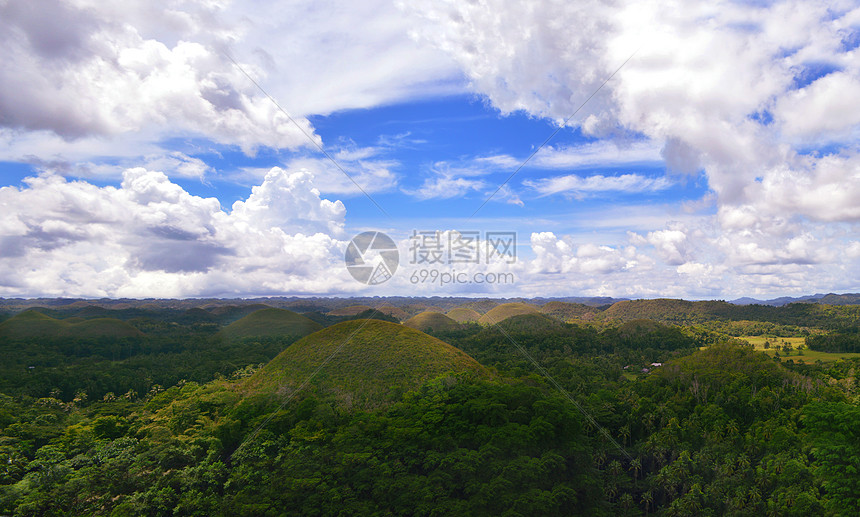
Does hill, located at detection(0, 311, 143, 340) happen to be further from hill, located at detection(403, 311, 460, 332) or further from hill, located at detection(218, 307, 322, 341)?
hill, located at detection(403, 311, 460, 332)

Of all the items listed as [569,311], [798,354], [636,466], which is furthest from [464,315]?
[636,466]

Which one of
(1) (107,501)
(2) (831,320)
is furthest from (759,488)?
(2) (831,320)

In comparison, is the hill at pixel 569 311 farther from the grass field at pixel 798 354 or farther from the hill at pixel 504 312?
the grass field at pixel 798 354

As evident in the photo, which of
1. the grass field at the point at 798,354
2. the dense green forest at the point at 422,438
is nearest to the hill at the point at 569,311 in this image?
the grass field at the point at 798,354

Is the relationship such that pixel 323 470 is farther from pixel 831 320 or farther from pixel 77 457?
pixel 831 320

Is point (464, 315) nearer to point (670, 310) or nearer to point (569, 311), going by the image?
point (569, 311)

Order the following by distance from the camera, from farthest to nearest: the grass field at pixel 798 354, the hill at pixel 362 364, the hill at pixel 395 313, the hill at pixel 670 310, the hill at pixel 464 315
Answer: the hill at pixel 464 315 → the hill at pixel 670 310 → the hill at pixel 395 313 → the grass field at pixel 798 354 → the hill at pixel 362 364

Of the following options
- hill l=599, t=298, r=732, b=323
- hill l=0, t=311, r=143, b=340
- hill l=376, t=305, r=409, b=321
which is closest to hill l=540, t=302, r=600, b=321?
hill l=599, t=298, r=732, b=323
